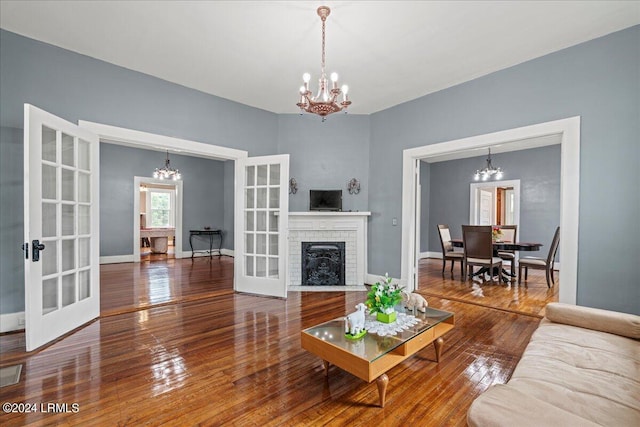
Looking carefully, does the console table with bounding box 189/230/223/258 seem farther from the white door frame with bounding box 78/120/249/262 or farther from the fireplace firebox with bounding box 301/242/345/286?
the fireplace firebox with bounding box 301/242/345/286

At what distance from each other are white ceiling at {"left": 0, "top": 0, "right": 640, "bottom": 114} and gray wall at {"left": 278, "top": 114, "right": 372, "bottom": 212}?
48.9 inches

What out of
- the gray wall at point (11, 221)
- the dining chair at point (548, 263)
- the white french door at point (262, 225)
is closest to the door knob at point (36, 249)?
the gray wall at point (11, 221)

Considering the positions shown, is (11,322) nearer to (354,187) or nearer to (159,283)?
(159,283)

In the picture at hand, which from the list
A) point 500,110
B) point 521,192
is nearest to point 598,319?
point 500,110

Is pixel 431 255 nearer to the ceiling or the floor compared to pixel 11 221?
nearer to the floor

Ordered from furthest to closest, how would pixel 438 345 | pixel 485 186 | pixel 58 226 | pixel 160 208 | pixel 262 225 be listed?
pixel 160 208 → pixel 485 186 → pixel 262 225 → pixel 58 226 → pixel 438 345

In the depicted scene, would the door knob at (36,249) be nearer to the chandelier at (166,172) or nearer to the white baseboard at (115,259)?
the chandelier at (166,172)

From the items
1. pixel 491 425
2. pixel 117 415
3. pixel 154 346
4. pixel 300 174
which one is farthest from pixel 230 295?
pixel 491 425

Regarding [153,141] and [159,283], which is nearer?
[153,141]

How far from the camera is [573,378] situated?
1.57 meters

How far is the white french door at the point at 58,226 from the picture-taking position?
2562mm

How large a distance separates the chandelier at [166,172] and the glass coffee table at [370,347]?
6593 millimetres

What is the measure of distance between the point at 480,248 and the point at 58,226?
582 cm

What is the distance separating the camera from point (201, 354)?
2.56m
